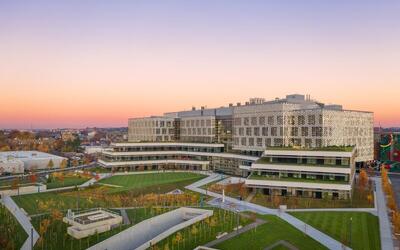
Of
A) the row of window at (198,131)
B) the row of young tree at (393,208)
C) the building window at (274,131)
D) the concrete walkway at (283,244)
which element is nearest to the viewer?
the concrete walkway at (283,244)

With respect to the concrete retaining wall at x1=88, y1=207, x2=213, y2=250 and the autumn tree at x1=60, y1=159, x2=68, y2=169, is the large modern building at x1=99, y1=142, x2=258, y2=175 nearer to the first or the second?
the autumn tree at x1=60, y1=159, x2=68, y2=169

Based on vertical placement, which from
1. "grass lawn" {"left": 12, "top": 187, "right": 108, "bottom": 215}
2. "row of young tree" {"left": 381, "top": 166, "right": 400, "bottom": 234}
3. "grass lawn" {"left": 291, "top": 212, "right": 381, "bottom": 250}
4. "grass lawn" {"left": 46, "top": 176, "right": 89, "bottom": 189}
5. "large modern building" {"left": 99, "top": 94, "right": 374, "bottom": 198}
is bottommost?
"grass lawn" {"left": 12, "top": 187, "right": 108, "bottom": 215}

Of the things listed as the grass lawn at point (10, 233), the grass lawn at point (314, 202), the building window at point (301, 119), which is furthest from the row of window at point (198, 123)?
the grass lawn at point (10, 233)

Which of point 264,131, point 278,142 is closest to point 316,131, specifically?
point 278,142

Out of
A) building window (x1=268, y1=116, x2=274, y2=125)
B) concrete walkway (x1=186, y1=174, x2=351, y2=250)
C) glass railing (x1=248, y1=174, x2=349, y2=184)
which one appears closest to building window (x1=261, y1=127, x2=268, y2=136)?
building window (x1=268, y1=116, x2=274, y2=125)

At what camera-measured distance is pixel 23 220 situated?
184 ft

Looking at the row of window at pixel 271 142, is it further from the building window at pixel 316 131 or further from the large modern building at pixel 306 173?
the large modern building at pixel 306 173

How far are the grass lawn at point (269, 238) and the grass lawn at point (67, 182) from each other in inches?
2280

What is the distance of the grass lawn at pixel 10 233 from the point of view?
4416cm

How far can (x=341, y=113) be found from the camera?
96.1 meters

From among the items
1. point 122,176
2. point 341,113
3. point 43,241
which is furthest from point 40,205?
point 341,113

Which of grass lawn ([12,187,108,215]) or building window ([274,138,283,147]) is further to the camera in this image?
building window ([274,138,283,147])

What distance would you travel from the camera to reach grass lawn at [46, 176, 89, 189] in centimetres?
8831

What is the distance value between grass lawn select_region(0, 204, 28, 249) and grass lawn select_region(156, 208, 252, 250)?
18.9 meters
